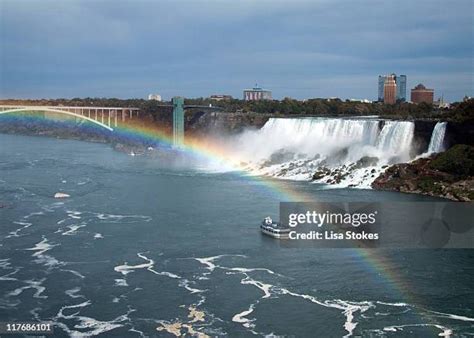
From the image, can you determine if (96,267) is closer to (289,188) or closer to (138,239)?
(138,239)

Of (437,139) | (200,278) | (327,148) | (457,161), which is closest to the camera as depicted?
(200,278)

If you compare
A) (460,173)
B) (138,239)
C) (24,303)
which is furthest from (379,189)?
(24,303)

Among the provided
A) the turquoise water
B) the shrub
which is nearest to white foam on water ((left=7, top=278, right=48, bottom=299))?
the turquoise water

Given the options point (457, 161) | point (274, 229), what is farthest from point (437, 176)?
point (274, 229)

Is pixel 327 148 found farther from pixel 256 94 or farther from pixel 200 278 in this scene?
pixel 256 94

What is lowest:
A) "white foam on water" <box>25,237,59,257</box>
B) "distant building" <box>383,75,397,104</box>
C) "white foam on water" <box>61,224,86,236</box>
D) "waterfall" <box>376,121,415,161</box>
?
"white foam on water" <box>25,237,59,257</box>

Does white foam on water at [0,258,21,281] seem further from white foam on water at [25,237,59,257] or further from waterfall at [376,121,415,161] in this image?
waterfall at [376,121,415,161]
